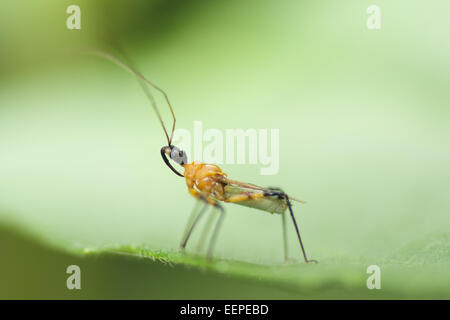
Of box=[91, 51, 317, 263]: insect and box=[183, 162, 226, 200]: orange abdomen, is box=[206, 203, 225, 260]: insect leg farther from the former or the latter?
box=[183, 162, 226, 200]: orange abdomen

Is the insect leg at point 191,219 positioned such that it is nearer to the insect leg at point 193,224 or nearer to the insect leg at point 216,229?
the insect leg at point 193,224

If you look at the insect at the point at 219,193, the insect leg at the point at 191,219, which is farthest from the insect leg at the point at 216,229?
the insect leg at the point at 191,219

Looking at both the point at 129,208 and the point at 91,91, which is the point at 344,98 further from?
the point at 91,91

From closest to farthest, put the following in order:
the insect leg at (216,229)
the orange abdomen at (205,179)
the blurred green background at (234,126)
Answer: the blurred green background at (234,126), the insect leg at (216,229), the orange abdomen at (205,179)

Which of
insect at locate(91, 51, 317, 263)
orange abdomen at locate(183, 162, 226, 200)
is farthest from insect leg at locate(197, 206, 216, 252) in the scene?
orange abdomen at locate(183, 162, 226, 200)

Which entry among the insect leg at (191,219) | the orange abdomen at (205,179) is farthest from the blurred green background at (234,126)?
the orange abdomen at (205,179)

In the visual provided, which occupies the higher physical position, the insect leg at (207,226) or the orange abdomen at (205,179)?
the orange abdomen at (205,179)

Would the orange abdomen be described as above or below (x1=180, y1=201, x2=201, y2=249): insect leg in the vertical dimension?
above

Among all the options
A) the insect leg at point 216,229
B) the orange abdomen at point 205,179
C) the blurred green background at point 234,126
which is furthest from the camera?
the orange abdomen at point 205,179

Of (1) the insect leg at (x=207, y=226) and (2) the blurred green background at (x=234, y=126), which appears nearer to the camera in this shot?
(2) the blurred green background at (x=234, y=126)
